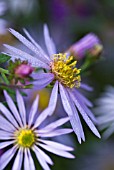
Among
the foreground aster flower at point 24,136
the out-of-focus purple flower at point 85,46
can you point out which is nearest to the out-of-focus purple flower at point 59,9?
the out-of-focus purple flower at point 85,46

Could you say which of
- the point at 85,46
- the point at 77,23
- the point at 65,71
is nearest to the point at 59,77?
the point at 65,71

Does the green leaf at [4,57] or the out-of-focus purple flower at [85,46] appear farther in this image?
the out-of-focus purple flower at [85,46]

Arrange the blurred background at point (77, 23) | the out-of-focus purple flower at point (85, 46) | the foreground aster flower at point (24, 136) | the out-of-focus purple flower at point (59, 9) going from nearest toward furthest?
the foreground aster flower at point (24, 136) → the out-of-focus purple flower at point (85, 46) → the blurred background at point (77, 23) → the out-of-focus purple flower at point (59, 9)

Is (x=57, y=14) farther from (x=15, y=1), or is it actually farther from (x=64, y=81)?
(x=64, y=81)

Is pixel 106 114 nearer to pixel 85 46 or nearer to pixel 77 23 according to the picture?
pixel 85 46

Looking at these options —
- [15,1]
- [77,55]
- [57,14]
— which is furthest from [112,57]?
[77,55]

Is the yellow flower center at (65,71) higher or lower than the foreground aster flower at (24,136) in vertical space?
higher

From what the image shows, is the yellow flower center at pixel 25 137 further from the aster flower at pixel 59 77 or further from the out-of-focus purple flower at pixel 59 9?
the out-of-focus purple flower at pixel 59 9
